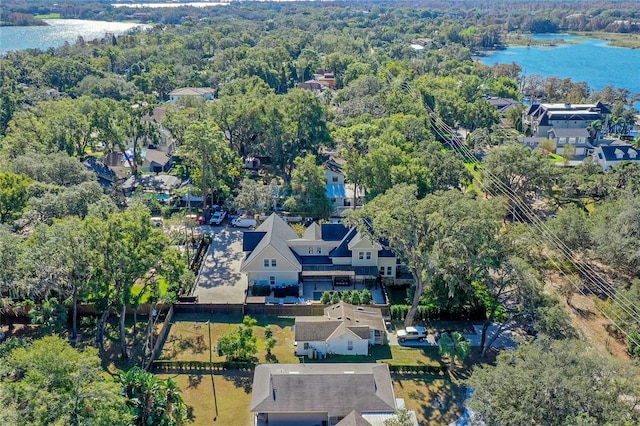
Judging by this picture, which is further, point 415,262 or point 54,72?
point 54,72

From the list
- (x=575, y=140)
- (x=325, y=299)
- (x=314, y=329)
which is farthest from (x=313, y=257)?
(x=575, y=140)

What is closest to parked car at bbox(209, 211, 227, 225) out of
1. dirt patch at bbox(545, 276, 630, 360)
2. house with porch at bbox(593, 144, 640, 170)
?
dirt patch at bbox(545, 276, 630, 360)

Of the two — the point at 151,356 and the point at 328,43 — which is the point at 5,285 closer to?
the point at 151,356

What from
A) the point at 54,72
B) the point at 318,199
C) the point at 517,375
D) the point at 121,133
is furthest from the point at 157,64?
the point at 517,375

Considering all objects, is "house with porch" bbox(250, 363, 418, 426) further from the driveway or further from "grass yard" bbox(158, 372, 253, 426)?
the driveway

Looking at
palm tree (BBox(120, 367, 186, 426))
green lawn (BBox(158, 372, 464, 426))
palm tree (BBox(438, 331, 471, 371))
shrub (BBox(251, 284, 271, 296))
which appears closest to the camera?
palm tree (BBox(120, 367, 186, 426))

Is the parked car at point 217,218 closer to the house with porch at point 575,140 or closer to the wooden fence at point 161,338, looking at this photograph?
the wooden fence at point 161,338

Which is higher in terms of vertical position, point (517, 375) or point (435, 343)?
point (517, 375)
